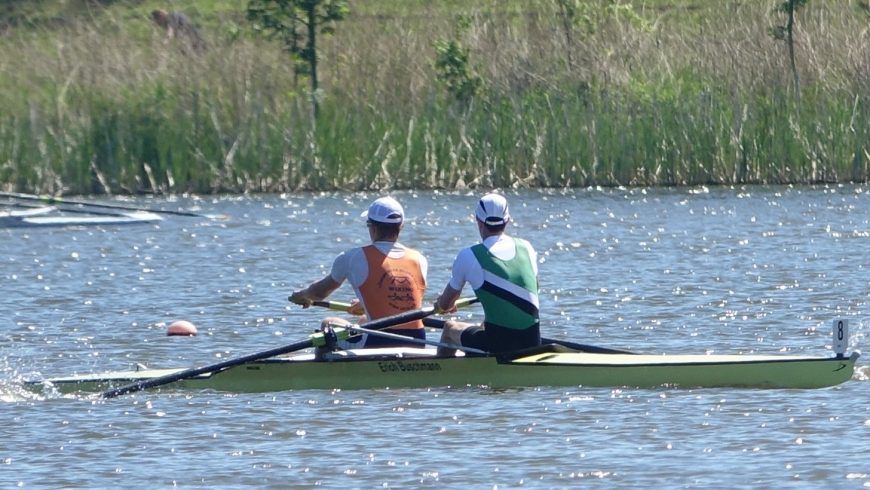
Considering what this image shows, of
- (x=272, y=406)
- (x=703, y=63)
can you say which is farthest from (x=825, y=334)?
(x=703, y=63)

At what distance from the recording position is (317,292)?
43.2 feet

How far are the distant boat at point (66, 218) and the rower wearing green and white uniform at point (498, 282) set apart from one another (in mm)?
15193

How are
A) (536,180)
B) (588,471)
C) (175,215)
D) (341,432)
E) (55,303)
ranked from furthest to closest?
(536,180), (175,215), (55,303), (341,432), (588,471)

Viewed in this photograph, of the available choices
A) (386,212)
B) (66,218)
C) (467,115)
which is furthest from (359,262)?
(467,115)

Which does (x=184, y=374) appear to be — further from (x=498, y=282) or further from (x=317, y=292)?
(x=498, y=282)

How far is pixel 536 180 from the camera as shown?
30.8 m

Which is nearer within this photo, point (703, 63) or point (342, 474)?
point (342, 474)

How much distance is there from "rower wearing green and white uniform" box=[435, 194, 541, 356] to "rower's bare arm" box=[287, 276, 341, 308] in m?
0.88

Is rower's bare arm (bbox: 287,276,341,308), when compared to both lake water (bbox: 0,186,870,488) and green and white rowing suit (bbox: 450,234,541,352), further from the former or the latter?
green and white rowing suit (bbox: 450,234,541,352)

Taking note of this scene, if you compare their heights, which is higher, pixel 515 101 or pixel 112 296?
pixel 515 101

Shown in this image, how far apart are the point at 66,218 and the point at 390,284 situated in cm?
1621

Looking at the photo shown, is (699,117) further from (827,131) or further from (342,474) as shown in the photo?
(342,474)

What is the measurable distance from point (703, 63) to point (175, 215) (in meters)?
9.68

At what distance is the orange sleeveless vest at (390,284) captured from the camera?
12.8 metres
